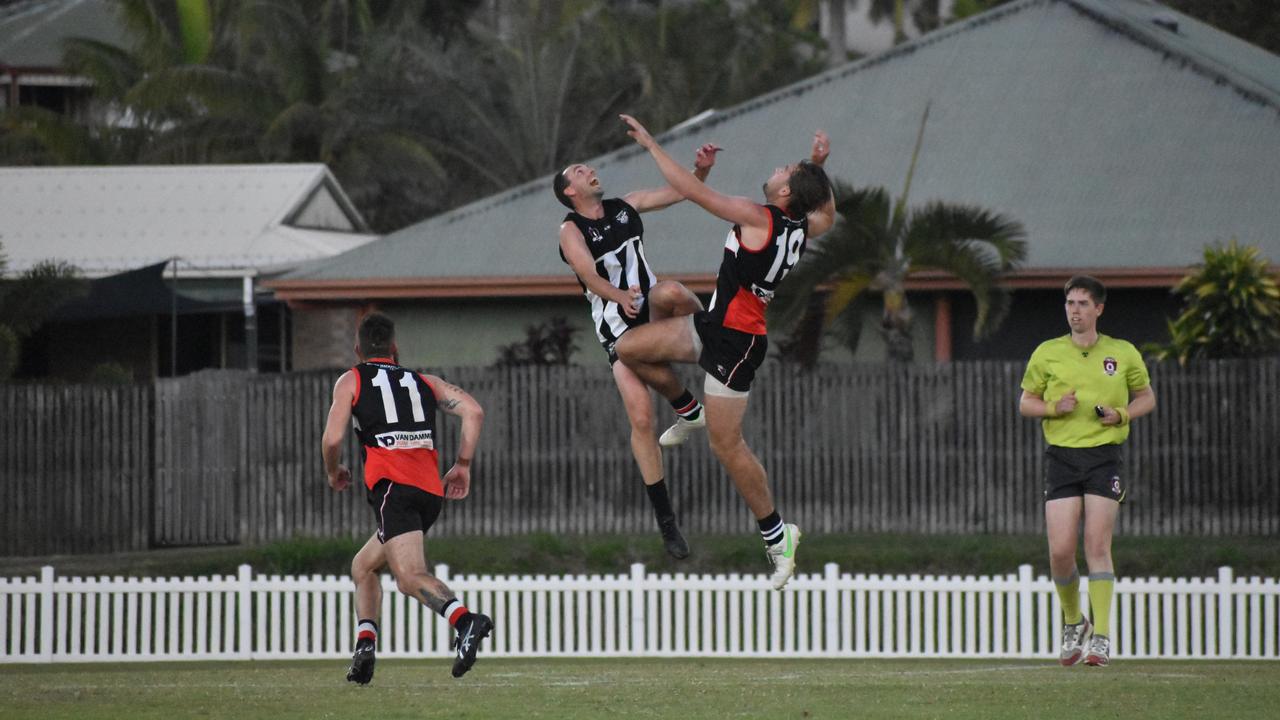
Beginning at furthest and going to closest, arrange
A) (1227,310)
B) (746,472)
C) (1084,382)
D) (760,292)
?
(1227,310) < (1084,382) < (746,472) < (760,292)

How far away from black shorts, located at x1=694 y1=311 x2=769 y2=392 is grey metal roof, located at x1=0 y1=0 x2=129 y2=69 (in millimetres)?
36578

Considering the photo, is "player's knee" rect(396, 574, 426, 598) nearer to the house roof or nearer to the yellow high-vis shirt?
the yellow high-vis shirt

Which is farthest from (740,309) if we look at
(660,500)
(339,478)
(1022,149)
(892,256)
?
(1022,149)

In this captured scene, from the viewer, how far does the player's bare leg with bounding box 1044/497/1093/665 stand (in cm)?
1271

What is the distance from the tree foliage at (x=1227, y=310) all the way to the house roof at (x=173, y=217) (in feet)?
41.6

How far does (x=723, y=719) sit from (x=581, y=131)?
30.3 metres

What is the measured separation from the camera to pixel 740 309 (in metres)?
11.3

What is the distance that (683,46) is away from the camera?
4925 centimetres

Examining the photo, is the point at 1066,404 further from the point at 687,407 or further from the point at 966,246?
the point at 966,246

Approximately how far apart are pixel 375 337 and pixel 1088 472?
15.4 feet

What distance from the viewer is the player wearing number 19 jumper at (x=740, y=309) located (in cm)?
1104

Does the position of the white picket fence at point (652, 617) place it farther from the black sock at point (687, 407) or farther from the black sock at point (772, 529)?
the black sock at point (687, 407)

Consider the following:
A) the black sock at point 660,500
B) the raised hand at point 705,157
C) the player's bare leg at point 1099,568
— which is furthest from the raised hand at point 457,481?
the player's bare leg at point 1099,568

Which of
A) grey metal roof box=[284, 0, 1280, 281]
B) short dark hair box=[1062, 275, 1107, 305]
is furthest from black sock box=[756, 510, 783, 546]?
grey metal roof box=[284, 0, 1280, 281]
